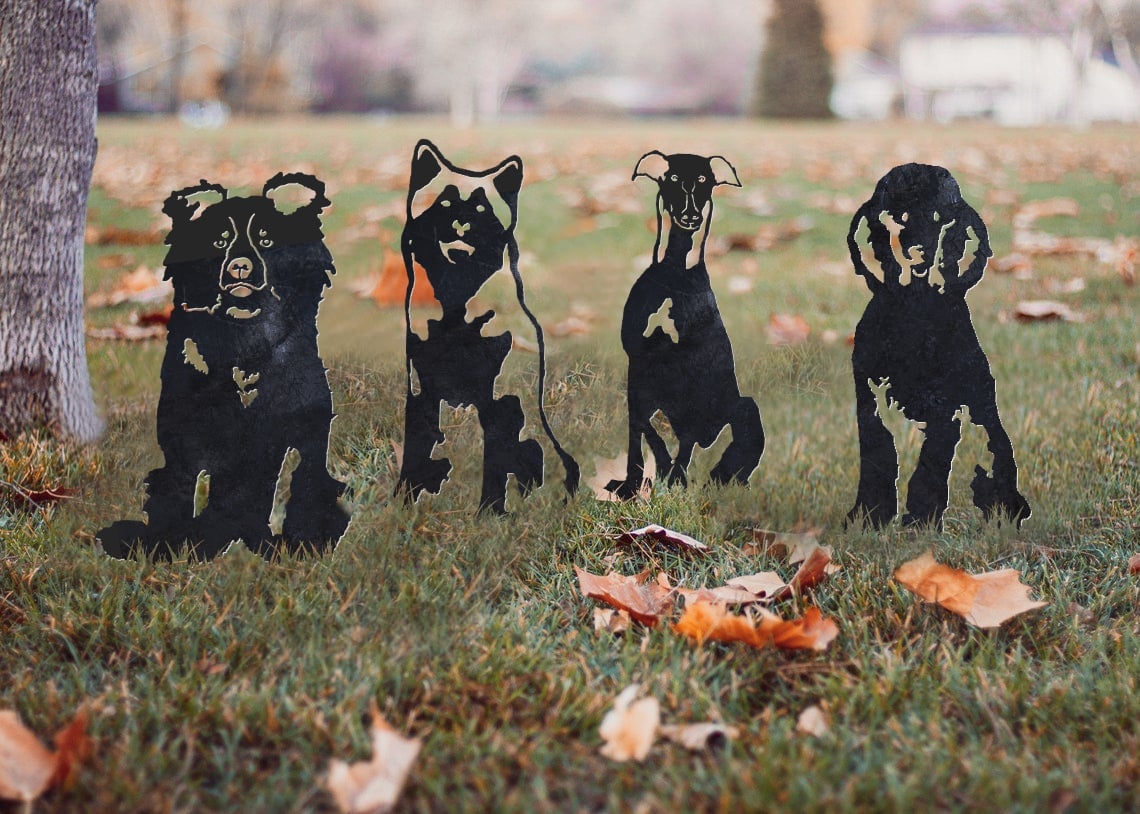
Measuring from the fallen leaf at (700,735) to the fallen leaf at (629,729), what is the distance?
0.03 metres

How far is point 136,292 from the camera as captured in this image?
15.4 feet

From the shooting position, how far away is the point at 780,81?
23.9 meters

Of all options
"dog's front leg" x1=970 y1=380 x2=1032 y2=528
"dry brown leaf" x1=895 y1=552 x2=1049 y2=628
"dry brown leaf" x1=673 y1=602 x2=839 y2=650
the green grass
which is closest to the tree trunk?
the green grass

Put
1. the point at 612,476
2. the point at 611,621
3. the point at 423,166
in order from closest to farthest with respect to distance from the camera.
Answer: the point at 611,621
the point at 423,166
the point at 612,476

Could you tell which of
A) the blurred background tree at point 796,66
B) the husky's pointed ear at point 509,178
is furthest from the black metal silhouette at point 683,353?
the blurred background tree at point 796,66

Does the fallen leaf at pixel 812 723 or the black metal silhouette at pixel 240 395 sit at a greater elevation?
the black metal silhouette at pixel 240 395

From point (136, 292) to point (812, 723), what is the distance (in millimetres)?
3870

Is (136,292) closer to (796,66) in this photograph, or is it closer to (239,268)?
(239,268)

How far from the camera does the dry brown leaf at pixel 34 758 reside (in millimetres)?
1650

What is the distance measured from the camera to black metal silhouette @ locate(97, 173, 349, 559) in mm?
2402

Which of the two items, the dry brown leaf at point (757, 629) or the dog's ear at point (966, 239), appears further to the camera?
the dog's ear at point (966, 239)

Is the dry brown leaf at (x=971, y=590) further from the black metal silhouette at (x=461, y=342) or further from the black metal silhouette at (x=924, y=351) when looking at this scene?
the black metal silhouette at (x=461, y=342)

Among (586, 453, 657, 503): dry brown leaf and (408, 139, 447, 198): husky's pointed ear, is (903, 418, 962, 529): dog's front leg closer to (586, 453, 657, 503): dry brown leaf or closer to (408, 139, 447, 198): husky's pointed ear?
(586, 453, 657, 503): dry brown leaf

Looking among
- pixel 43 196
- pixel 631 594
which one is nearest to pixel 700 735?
pixel 631 594
